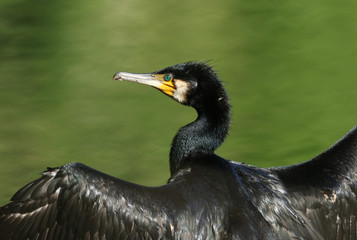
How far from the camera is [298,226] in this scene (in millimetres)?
4613

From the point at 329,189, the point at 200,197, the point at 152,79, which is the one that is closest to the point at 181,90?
the point at 152,79

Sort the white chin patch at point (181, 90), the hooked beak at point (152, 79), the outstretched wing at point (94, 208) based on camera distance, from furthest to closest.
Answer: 1. the hooked beak at point (152, 79)
2. the white chin patch at point (181, 90)
3. the outstretched wing at point (94, 208)

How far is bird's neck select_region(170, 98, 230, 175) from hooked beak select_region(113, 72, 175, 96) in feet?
1.16

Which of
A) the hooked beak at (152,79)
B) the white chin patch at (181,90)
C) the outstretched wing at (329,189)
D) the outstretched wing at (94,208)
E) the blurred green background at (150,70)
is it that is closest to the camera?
the outstretched wing at (94,208)

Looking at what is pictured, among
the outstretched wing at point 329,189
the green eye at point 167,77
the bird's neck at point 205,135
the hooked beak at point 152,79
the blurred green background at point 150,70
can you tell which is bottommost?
the blurred green background at point 150,70

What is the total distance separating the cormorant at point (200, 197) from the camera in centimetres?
427

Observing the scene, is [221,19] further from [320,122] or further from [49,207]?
[49,207]

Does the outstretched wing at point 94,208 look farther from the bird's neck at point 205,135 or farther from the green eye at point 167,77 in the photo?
the green eye at point 167,77

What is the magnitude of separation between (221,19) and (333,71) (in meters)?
1.80

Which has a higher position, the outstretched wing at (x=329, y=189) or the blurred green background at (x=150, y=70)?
the outstretched wing at (x=329, y=189)

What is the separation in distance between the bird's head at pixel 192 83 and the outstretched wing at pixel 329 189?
22.0 inches

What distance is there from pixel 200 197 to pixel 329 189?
0.90 metres

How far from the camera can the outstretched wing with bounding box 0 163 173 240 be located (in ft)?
13.9

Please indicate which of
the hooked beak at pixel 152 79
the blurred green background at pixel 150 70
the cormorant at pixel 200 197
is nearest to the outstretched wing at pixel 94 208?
the cormorant at pixel 200 197
